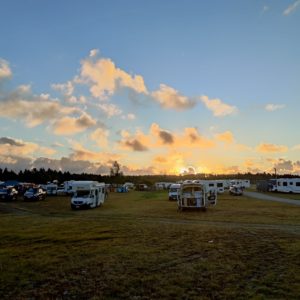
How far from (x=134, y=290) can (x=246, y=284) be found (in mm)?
2807

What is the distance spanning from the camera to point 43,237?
59.7 ft

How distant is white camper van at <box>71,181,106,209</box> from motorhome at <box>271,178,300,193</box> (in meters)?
45.0

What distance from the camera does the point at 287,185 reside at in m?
75.4

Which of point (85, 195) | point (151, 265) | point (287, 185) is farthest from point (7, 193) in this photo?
point (287, 185)

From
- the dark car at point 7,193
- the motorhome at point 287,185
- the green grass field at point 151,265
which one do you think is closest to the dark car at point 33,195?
the dark car at point 7,193

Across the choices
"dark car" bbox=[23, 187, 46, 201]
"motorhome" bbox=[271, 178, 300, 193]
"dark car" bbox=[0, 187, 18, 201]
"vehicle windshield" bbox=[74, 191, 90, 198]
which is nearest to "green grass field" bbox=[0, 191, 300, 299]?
Answer: "vehicle windshield" bbox=[74, 191, 90, 198]

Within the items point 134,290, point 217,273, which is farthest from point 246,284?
point 134,290

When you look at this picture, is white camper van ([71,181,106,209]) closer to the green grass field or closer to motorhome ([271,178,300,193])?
the green grass field

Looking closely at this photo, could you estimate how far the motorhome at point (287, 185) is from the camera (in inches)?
2904

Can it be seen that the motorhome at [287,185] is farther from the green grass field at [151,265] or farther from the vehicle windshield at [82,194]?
the green grass field at [151,265]

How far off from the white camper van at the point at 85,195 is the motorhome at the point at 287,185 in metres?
45.0

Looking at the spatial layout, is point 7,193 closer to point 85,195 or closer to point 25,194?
point 25,194

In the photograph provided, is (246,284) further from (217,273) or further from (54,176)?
(54,176)

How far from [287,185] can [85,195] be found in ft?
158
